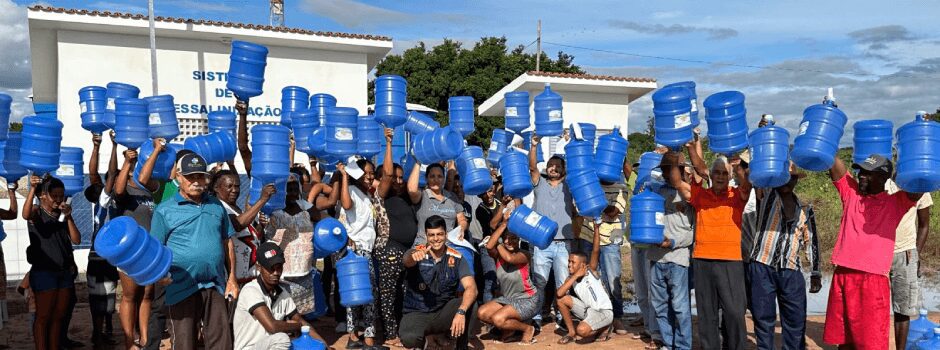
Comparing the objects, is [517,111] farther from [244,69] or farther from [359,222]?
[244,69]

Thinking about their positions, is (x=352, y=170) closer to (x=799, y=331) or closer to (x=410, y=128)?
(x=410, y=128)

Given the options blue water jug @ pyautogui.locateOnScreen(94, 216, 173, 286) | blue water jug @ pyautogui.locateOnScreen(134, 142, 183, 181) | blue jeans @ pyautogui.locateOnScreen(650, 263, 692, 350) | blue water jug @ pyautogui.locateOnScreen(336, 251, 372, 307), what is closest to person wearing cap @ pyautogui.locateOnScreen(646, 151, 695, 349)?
blue jeans @ pyautogui.locateOnScreen(650, 263, 692, 350)

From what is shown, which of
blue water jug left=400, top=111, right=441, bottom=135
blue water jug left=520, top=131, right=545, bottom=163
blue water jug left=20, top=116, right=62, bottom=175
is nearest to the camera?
blue water jug left=20, top=116, right=62, bottom=175

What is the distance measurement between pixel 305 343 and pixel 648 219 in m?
2.76

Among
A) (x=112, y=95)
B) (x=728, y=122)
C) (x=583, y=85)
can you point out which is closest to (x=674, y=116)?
(x=728, y=122)

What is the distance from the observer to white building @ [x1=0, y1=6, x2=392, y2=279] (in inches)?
495

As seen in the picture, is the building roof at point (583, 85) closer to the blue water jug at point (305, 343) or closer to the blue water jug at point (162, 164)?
the blue water jug at point (162, 164)

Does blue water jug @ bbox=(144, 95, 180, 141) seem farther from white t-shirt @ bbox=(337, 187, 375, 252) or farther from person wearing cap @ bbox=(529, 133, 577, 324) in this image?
person wearing cap @ bbox=(529, 133, 577, 324)

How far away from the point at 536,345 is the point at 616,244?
47.3 inches

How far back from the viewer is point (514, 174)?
19.9 feet

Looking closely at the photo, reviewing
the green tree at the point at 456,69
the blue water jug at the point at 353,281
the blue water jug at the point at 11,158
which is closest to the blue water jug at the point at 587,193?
the blue water jug at the point at 353,281

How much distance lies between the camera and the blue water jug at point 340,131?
5461 millimetres

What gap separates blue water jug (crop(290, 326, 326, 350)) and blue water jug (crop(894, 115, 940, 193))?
3.73 metres

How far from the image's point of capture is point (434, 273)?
18.7ft
